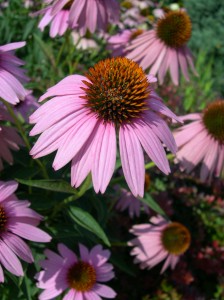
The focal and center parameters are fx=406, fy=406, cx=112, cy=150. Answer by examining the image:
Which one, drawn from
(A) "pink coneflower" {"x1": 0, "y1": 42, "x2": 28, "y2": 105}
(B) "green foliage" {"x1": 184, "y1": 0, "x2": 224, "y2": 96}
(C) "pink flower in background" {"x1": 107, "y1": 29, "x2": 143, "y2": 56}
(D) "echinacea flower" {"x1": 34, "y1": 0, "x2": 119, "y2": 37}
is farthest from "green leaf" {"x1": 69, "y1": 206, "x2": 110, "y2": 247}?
(B) "green foliage" {"x1": 184, "y1": 0, "x2": 224, "y2": 96}

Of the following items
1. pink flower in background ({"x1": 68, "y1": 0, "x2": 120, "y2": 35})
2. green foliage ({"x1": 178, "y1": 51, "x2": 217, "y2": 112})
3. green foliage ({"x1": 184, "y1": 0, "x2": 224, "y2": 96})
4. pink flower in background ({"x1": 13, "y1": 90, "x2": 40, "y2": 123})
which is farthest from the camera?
green foliage ({"x1": 184, "y1": 0, "x2": 224, "y2": 96})

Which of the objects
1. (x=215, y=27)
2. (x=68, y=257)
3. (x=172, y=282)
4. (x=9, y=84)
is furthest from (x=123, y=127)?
(x=215, y=27)

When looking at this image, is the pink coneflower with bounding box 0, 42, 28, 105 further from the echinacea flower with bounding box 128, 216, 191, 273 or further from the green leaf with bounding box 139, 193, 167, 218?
the echinacea flower with bounding box 128, 216, 191, 273

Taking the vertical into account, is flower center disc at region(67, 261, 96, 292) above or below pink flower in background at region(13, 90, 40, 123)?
below

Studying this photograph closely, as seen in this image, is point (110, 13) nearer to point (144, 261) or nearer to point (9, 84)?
point (9, 84)

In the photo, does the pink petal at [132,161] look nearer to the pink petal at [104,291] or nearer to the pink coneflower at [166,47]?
the pink petal at [104,291]

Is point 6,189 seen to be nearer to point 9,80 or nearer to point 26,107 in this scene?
point 9,80

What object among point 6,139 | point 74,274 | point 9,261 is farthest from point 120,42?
point 9,261
